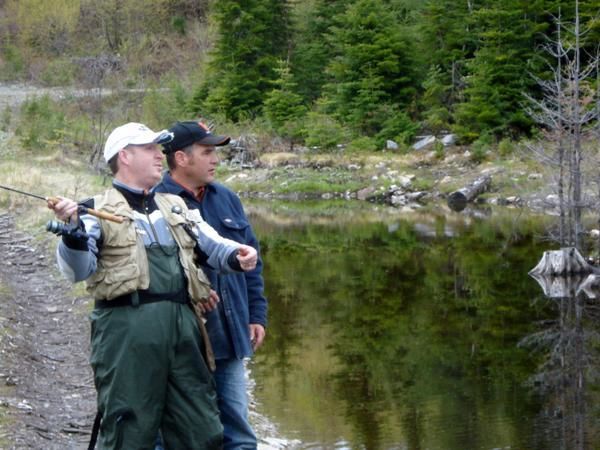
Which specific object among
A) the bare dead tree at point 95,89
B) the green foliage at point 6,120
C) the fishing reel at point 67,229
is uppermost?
the bare dead tree at point 95,89

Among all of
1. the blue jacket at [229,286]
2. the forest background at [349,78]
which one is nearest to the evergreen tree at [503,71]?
the forest background at [349,78]

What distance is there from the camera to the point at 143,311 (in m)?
3.57

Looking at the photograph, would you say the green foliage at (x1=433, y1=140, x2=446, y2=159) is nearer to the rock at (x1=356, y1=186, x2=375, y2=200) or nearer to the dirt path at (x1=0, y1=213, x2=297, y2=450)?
the rock at (x1=356, y1=186, x2=375, y2=200)

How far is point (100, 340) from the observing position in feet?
11.9

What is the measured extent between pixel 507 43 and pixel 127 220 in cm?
3115

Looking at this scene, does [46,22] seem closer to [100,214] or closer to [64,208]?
[100,214]

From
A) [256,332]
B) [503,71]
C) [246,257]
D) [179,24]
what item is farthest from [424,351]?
[179,24]

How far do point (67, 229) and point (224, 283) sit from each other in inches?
42.8

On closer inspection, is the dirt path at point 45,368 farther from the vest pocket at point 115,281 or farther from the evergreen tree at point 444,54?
the evergreen tree at point 444,54

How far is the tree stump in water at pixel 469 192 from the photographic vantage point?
97.7 feet

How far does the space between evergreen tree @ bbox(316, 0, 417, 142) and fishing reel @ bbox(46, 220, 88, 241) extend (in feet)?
107

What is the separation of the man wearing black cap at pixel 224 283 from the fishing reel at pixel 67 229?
33.4 inches

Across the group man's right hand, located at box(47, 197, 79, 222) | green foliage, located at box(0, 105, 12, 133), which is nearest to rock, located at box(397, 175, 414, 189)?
green foliage, located at box(0, 105, 12, 133)

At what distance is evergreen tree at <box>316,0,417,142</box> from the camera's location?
119 feet
